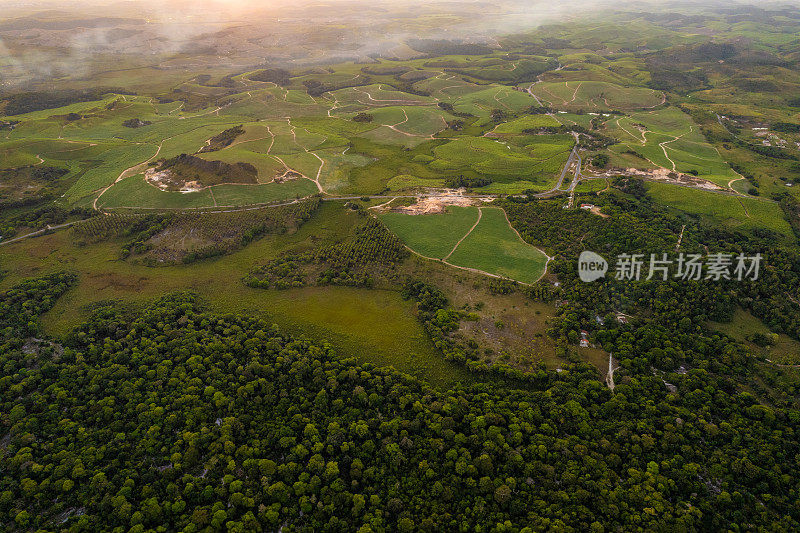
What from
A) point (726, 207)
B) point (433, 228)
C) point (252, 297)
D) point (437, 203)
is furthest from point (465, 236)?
point (726, 207)

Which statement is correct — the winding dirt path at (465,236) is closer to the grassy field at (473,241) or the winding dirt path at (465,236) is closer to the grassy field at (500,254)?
the grassy field at (473,241)

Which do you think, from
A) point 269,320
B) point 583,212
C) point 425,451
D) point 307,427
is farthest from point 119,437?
point 583,212

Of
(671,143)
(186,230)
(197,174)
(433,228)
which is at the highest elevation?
(671,143)

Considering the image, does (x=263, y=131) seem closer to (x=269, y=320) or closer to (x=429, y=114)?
(x=429, y=114)

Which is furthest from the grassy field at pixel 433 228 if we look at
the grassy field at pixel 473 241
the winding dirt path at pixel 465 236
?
the winding dirt path at pixel 465 236

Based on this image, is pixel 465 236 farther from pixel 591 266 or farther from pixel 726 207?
pixel 726 207

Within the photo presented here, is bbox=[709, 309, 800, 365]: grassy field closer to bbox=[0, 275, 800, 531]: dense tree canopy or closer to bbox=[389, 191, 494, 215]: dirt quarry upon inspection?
bbox=[0, 275, 800, 531]: dense tree canopy
